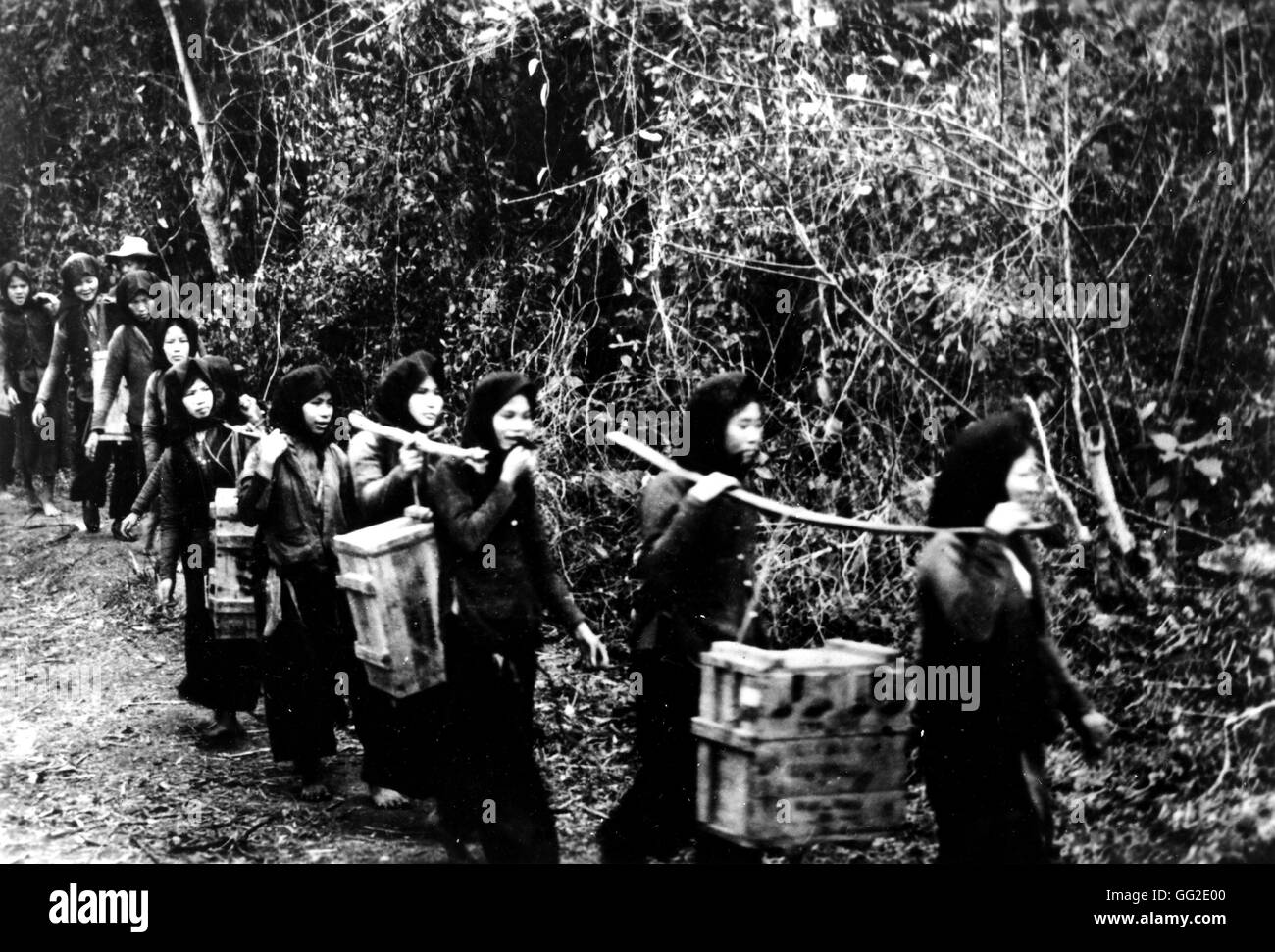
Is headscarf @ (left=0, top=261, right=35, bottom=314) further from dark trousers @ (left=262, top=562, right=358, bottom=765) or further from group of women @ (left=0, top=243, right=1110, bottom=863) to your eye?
dark trousers @ (left=262, top=562, right=358, bottom=765)

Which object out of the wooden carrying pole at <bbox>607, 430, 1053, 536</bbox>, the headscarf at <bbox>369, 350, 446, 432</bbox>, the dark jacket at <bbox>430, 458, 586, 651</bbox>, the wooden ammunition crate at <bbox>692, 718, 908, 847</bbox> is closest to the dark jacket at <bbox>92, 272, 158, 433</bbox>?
the headscarf at <bbox>369, 350, 446, 432</bbox>

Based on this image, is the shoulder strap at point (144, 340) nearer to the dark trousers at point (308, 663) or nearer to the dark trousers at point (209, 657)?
the dark trousers at point (209, 657)

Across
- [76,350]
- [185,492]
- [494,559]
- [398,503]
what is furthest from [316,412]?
[76,350]

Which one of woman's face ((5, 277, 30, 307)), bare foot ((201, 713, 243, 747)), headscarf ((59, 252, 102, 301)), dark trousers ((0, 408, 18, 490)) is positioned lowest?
bare foot ((201, 713, 243, 747))

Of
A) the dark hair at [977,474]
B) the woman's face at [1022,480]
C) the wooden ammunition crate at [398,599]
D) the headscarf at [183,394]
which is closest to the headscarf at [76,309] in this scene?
the headscarf at [183,394]

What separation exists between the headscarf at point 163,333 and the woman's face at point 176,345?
Result: 13 millimetres

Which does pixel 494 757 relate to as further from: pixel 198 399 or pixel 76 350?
pixel 76 350

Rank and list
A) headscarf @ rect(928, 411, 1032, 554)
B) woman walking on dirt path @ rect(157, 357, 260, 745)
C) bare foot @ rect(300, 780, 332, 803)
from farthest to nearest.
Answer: woman walking on dirt path @ rect(157, 357, 260, 745) → bare foot @ rect(300, 780, 332, 803) → headscarf @ rect(928, 411, 1032, 554)

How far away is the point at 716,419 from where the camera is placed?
4.17 m

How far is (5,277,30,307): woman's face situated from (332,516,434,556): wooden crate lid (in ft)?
6.44

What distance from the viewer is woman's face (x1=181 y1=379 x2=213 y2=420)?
4.88 meters
